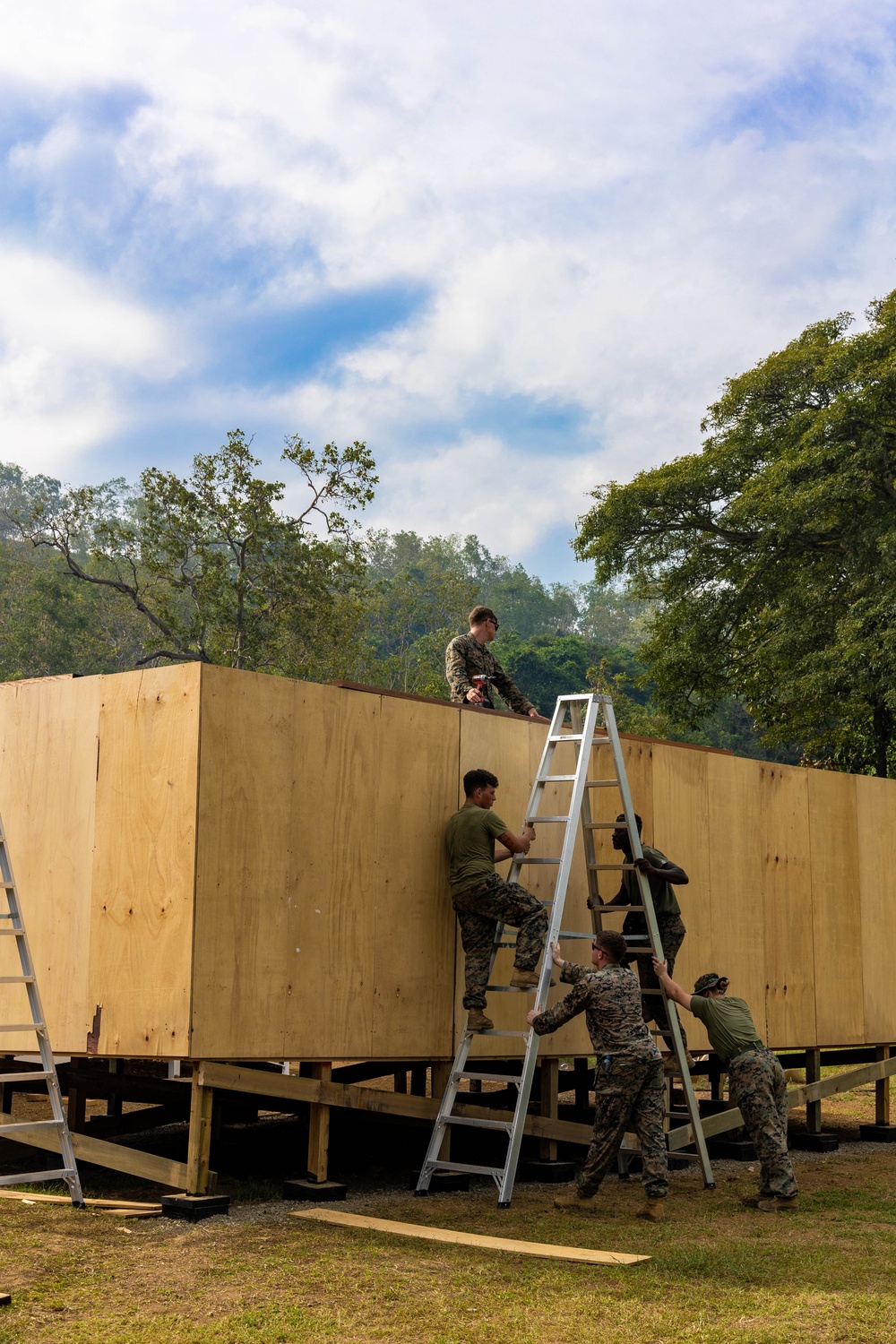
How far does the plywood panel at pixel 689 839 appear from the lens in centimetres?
886

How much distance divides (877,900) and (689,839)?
8.76 ft

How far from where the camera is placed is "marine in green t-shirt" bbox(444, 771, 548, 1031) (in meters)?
7.25

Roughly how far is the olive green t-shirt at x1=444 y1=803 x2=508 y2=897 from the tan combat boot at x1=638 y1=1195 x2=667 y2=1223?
193cm

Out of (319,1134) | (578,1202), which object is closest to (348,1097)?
(319,1134)

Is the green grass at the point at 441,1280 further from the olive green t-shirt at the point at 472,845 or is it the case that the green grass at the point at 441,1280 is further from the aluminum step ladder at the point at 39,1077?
the olive green t-shirt at the point at 472,845

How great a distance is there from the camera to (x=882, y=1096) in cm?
1096

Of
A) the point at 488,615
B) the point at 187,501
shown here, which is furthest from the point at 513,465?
the point at 488,615

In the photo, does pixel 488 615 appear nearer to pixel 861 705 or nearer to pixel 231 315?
pixel 861 705

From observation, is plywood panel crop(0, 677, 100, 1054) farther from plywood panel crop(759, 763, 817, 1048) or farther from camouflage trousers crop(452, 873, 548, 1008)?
plywood panel crop(759, 763, 817, 1048)

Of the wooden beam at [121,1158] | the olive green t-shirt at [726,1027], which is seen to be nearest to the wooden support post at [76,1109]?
the wooden beam at [121,1158]

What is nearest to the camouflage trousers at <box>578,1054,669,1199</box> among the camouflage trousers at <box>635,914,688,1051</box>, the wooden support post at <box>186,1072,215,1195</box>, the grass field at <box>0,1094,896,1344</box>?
the grass field at <box>0,1094,896,1344</box>

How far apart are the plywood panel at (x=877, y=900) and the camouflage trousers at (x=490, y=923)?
440 centimetres

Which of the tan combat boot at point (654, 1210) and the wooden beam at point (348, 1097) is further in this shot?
the tan combat boot at point (654, 1210)

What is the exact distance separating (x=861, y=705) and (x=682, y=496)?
531cm
